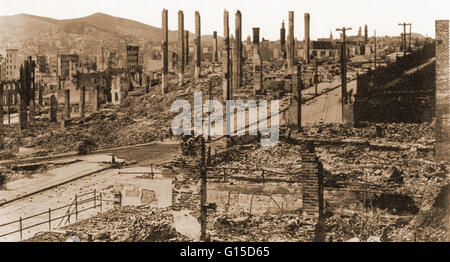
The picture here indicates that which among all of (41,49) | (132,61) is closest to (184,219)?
(41,49)

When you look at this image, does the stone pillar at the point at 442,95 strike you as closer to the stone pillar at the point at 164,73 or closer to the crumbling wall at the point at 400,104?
the crumbling wall at the point at 400,104

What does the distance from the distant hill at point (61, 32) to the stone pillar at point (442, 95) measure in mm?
10633

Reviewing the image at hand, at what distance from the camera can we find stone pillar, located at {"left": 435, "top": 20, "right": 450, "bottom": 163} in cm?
1075

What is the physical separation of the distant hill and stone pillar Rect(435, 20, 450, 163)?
34.9 feet

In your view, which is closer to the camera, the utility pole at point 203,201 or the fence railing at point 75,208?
the utility pole at point 203,201

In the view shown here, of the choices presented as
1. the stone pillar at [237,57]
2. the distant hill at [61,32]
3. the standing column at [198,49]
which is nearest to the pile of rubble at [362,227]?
the stone pillar at [237,57]

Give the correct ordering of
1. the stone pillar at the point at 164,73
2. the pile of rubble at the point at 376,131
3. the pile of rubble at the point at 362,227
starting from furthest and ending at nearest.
→ the stone pillar at the point at 164,73 → the pile of rubble at the point at 376,131 → the pile of rubble at the point at 362,227

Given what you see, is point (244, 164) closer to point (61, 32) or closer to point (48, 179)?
point (48, 179)

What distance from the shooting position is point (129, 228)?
1064cm

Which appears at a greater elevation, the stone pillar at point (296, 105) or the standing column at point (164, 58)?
the standing column at point (164, 58)

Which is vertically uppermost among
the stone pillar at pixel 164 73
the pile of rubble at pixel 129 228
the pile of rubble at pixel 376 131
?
the stone pillar at pixel 164 73

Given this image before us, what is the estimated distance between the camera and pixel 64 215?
11.4 m

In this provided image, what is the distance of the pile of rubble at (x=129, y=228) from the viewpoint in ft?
33.8

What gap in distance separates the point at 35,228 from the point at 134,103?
7.41 m
